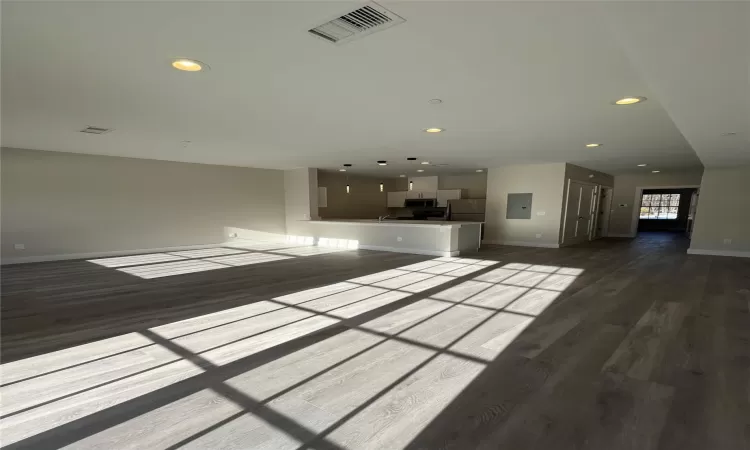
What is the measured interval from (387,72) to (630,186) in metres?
12.3

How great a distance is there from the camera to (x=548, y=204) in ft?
28.8

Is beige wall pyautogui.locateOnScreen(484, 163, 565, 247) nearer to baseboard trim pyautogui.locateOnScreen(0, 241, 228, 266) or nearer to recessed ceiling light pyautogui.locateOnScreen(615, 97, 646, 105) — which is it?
recessed ceiling light pyautogui.locateOnScreen(615, 97, 646, 105)

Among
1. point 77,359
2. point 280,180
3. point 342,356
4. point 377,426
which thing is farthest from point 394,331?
point 280,180

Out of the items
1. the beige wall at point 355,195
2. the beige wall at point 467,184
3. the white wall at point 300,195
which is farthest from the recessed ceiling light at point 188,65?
the beige wall at point 467,184

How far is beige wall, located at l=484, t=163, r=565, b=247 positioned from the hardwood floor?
401 centimetres

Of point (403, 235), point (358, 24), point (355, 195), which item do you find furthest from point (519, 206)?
point (358, 24)

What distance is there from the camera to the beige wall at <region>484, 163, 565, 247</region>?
341 inches

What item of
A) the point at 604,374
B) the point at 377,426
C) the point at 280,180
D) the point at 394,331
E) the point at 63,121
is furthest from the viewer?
the point at 280,180

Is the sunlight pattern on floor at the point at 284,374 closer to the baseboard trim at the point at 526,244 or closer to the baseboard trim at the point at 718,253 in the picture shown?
the baseboard trim at the point at 526,244

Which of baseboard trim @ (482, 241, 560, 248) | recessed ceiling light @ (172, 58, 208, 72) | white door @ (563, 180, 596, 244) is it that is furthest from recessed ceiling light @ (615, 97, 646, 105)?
baseboard trim @ (482, 241, 560, 248)

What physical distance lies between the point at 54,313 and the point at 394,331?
3756 mm

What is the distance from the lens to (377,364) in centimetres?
246

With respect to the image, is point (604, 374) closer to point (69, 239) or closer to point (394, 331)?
point (394, 331)

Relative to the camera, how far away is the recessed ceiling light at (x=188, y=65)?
2.39 metres
